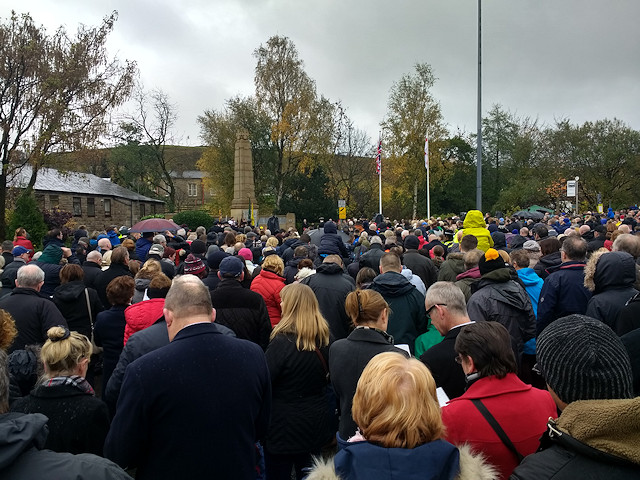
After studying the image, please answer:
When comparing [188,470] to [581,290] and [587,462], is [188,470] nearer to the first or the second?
[587,462]

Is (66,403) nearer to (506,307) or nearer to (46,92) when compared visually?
(506,307)

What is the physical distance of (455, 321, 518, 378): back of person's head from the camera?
8.93ft

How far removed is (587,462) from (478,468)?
41 cm

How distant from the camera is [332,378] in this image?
370 cm

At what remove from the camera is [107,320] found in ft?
17.5

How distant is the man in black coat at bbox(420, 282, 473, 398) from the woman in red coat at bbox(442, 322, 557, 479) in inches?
23.4

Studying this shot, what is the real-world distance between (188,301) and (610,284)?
393cm

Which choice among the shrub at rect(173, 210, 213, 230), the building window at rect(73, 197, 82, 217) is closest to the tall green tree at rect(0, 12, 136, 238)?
the shrub at rect(173, 210, 213, 230)

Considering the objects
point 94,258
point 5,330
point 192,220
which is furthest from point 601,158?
point 5,330

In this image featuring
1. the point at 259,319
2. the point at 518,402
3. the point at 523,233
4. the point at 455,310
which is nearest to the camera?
the point at 518,402

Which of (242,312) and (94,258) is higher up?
(94,258)

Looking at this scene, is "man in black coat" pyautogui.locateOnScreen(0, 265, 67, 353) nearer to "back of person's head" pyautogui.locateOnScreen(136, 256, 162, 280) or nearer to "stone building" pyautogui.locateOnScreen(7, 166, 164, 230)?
"back of person's head" pyautogui.locateOnScreen(136, 256, 162, 280)

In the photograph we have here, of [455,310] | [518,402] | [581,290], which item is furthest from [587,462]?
[581,290]

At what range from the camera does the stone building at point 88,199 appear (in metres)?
35.0
